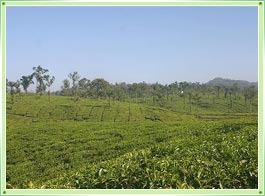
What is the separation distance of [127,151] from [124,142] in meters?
4.97

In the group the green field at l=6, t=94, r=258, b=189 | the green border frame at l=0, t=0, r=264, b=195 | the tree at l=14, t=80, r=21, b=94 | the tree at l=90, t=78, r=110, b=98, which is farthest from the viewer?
the tree at l=90, t=78, r=110, b=98

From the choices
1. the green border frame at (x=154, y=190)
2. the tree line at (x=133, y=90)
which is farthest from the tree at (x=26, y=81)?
the green border frame at (x=154, y=190)

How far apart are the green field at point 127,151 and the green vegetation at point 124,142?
0.04 feet

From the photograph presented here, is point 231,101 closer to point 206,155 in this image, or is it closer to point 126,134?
point 126,134

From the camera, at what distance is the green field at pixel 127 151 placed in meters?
4.14

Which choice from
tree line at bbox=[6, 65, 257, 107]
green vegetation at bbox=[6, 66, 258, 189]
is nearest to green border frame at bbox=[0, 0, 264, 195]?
green vegetation at bbox=[6, 66, 258, 189]

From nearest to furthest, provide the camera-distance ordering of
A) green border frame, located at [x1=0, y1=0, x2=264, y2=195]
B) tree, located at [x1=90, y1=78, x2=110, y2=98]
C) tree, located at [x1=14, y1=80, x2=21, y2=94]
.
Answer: green border frame, located at [x1=0, y1=0, x2=264, y2=195] < tree, located at [x1=14, y1=80, x2=21, y2=94] < tree, located at [x1=90, y1=78, x2=110, y2=98]

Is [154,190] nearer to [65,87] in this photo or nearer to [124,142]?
[124,142]

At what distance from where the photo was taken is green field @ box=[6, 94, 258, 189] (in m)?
4.14

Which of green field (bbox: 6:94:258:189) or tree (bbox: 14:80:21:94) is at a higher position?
tree (bbox: 14:80:21:94)

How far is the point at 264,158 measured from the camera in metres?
3.82

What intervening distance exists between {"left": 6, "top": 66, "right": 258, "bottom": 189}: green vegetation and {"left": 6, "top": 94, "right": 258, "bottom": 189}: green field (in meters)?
0.01

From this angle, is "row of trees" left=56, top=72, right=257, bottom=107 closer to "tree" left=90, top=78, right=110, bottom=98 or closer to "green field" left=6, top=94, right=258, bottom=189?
"tree" left=90, top=78, right=110, bottom=98

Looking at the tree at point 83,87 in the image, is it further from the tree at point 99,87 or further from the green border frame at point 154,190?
the green border frame at point 154,190
